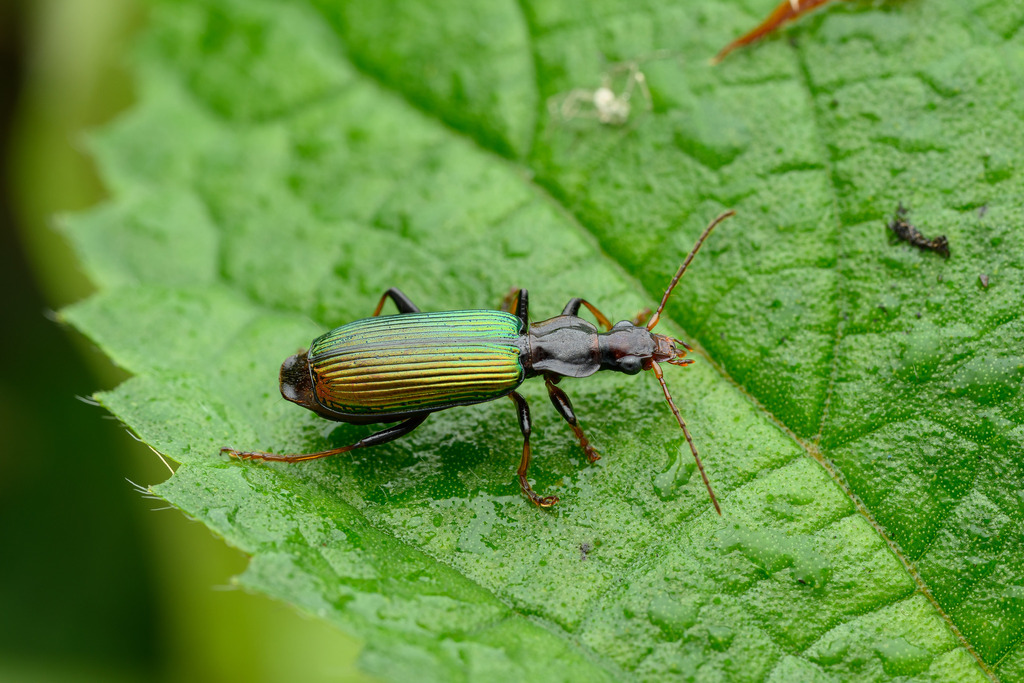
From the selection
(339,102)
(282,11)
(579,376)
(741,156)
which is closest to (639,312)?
(579,376)

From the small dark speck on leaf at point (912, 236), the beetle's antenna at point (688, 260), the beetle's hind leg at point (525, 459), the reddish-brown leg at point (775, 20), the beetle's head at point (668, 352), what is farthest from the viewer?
the reddish-brown leg at point (775, 20)

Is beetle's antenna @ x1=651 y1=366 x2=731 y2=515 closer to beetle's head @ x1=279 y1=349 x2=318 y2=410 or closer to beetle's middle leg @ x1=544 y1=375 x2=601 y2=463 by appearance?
beetle's middle leg @ x1=544 y1=375 x2=601 y2=463

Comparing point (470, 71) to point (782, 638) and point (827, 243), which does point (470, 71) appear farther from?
point (782, 638)

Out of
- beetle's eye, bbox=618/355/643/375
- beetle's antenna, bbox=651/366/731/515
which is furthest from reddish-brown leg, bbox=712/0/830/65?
beetle's eye, bbox=618/355/643/375

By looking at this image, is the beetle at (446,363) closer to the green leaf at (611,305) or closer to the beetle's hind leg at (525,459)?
the beetle's hind leg at (525,459)

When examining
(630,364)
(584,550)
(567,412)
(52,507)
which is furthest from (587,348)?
(52,507)

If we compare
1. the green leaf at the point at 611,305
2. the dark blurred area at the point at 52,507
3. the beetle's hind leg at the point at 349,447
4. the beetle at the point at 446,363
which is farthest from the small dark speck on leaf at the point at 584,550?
the dark blurred area at the point at 52,507
